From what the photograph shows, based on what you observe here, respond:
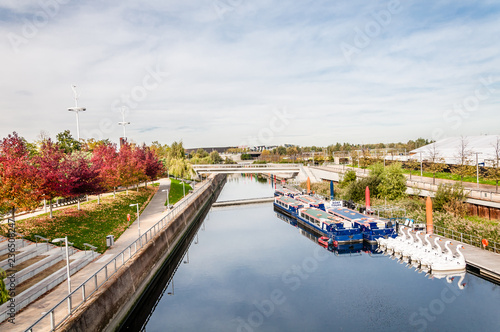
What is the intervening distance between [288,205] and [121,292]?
1232 inches

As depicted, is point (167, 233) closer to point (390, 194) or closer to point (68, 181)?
point (68, 181)

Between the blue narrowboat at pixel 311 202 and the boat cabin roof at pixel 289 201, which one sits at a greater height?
the blue narrowboat at pixel 311 202

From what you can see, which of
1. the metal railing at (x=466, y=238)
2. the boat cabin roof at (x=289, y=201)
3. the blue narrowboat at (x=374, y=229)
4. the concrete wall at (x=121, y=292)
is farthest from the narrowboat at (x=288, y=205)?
the concrete wall at (x=121, y=292)

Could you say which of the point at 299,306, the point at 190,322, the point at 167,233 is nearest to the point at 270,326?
the point at 299,306

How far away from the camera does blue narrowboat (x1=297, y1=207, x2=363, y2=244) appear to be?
96.9 ft

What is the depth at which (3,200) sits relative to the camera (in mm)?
20703

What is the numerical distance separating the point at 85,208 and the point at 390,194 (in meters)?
32.8

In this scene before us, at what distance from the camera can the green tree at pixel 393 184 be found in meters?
39.7

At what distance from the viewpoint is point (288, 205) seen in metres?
46.3

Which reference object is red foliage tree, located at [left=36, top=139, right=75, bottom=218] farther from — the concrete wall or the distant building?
the distant building

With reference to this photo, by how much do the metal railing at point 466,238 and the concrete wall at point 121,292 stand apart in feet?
70.0

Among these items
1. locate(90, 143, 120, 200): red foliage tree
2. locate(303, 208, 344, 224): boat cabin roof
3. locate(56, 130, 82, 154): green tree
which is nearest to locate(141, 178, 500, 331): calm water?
locate(303, 208, 344, 224): boat cabin roof

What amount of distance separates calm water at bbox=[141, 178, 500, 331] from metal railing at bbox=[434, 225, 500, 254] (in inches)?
147

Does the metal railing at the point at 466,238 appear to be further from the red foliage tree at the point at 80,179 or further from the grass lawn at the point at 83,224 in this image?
the red foliage tree at the point at 80,179
